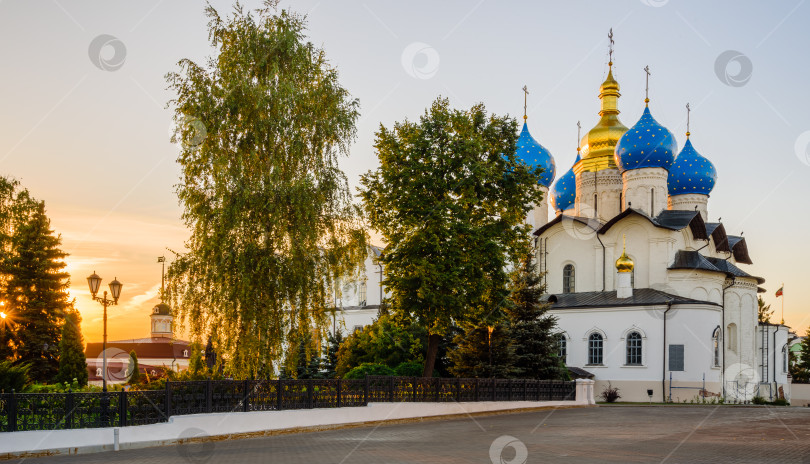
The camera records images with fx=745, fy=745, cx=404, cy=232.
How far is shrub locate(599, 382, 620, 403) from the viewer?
37000 mm

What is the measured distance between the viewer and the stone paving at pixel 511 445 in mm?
11828

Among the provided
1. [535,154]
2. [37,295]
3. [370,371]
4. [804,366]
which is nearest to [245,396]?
[370,371]

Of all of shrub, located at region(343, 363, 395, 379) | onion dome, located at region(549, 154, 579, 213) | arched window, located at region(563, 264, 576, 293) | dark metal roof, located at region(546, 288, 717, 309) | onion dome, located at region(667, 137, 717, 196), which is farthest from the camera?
onion dome, located at region(549, 154, 579, 213)

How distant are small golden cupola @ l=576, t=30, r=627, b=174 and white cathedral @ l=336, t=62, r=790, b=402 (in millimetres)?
228

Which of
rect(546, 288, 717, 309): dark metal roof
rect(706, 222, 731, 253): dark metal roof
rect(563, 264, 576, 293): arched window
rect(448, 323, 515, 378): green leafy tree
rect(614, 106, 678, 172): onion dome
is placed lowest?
rect(448, 323, 515, 378): green leafy tree

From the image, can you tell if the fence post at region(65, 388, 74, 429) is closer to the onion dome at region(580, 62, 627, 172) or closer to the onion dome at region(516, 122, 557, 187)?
the onion dome at region(516, 122, 557, 187)

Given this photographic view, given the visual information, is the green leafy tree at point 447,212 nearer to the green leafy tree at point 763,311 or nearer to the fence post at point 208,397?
the fence post at point 208,397

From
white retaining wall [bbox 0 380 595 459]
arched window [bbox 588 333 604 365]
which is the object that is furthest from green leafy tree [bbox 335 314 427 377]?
arched window [bbox 588 333 604 365]

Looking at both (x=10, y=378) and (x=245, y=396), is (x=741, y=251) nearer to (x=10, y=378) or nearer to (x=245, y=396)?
(x=245, y=396)

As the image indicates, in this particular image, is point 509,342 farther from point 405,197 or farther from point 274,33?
point 274,33

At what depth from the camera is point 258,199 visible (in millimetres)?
18859

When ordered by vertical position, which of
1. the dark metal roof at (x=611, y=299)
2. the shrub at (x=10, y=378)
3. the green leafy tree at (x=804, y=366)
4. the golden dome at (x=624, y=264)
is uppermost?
the golden dome at (x=624, y=264)

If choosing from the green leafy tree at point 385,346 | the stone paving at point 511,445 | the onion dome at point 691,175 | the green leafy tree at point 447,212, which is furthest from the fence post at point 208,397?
the onion dome at point 691,175

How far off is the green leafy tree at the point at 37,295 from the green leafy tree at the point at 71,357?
325 cm
